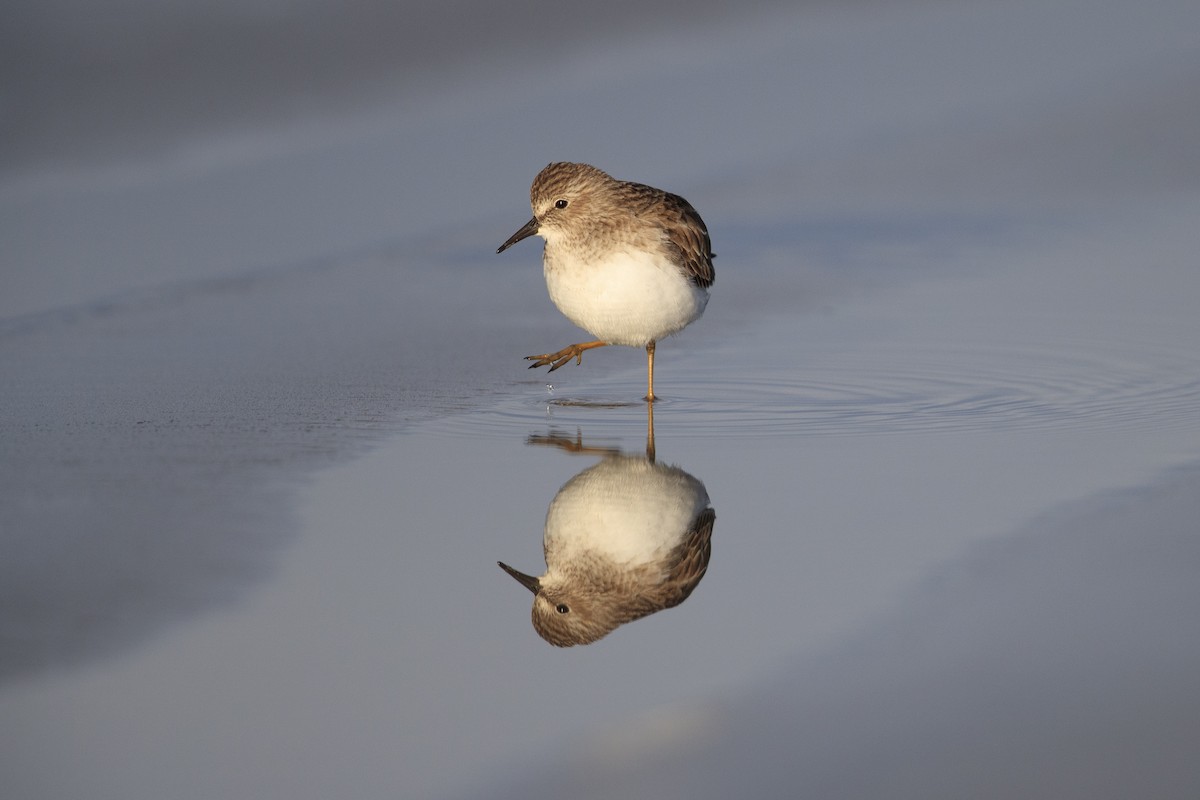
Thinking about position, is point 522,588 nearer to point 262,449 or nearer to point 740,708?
point 740,708

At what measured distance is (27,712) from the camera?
3617 millimetres

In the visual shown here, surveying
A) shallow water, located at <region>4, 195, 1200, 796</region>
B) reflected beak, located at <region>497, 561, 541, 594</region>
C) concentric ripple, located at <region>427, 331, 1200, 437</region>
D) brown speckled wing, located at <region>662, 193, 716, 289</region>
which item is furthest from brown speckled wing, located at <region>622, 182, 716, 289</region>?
reflected beak, located at <region>497, 561, 541, 594</region>

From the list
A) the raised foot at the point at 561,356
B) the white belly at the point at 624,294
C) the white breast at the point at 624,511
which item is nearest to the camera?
the white breast at the point at 624,511

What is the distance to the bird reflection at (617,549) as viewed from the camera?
13.9ft

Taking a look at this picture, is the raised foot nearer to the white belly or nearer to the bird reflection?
the white belly

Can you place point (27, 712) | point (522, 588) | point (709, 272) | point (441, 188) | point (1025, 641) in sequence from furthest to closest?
point (441, 188) → point (709, 272) → point (522, 588) → point (1025, 641) → point (27, 712)

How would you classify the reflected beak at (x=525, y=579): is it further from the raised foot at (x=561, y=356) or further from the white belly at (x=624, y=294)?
the raised foot at (x=561, y=356)

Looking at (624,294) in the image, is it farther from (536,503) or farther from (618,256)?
(536,503)

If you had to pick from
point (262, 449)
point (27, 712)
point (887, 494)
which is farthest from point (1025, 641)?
point (262, 449)

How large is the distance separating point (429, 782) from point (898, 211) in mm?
8798

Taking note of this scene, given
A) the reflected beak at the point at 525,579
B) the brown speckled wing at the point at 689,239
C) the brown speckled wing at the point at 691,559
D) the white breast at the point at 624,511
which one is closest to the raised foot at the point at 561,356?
the brown speckled wing at the point at 689,239

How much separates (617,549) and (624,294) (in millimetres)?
2466

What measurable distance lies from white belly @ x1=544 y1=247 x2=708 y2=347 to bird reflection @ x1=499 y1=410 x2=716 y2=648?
1460 millimetres

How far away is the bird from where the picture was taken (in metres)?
7.05
